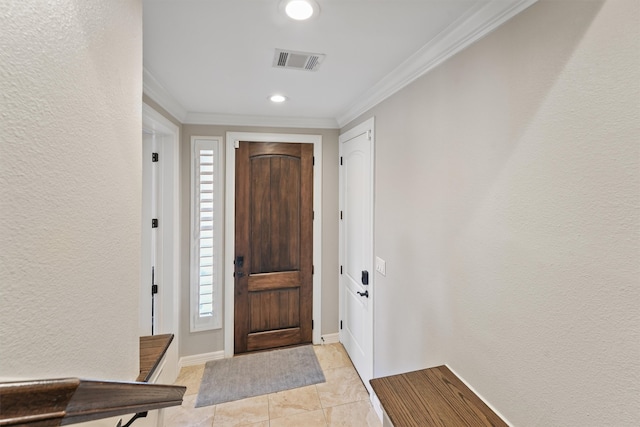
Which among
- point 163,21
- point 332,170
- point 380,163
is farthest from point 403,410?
Answer: point 332,170

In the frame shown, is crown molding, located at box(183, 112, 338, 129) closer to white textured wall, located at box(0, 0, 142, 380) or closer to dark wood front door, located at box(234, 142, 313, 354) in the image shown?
dark wood front door, located at box(234, 142, 313, 354)

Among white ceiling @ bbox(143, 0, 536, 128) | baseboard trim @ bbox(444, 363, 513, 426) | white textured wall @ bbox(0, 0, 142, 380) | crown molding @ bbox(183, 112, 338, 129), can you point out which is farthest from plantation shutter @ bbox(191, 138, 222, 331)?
baseboard trim @ bbox(444, 363, 513, 426)

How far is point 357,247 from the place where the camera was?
263 centimetres

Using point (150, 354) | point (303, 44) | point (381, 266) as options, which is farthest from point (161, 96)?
point (381, 266)

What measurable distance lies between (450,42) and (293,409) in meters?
2.64

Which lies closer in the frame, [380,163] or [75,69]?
[75,69]

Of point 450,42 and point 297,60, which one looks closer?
point 450,42

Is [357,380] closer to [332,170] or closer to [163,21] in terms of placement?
[332,170]

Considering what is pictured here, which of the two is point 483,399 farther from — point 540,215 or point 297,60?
point 297,60

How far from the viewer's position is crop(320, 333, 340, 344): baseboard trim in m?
3.13

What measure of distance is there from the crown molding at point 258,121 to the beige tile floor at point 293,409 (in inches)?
96.7

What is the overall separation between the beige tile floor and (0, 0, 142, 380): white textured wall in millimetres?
1616

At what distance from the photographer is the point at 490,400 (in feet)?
3.75

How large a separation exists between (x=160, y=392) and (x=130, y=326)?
24 centimetres
